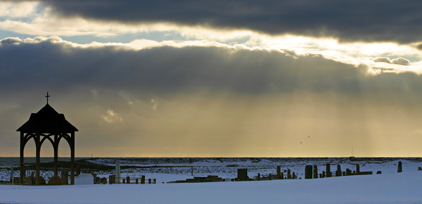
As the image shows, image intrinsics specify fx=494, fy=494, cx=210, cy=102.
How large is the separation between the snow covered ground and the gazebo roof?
541cm

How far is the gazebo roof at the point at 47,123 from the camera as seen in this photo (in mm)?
32344

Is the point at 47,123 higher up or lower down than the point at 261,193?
higher up

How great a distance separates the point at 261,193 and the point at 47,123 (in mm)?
15349

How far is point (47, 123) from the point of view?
32.6 m

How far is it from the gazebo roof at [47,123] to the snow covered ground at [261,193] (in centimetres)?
541

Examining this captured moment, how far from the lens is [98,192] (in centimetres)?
2659

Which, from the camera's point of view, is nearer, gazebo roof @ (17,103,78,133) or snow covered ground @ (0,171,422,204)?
snow covered ground @ (0,171,422,204)

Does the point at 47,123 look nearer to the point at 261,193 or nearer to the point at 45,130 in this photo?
the point at 45,130

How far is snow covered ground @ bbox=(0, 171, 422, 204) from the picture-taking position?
894 inches

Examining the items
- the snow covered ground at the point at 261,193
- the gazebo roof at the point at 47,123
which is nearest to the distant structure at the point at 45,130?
the gazebo roof at the point at 47,123

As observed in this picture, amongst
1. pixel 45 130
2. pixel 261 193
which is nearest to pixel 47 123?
pixel 45 130

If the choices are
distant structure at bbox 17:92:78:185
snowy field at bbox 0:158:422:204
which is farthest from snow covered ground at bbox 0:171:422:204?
distant structure at bbox 17:92:78:185

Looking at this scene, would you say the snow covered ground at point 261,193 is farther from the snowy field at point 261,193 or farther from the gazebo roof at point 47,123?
the gazebo roof at point 47,123

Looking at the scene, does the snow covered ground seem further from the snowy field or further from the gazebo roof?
the gazebo roof
